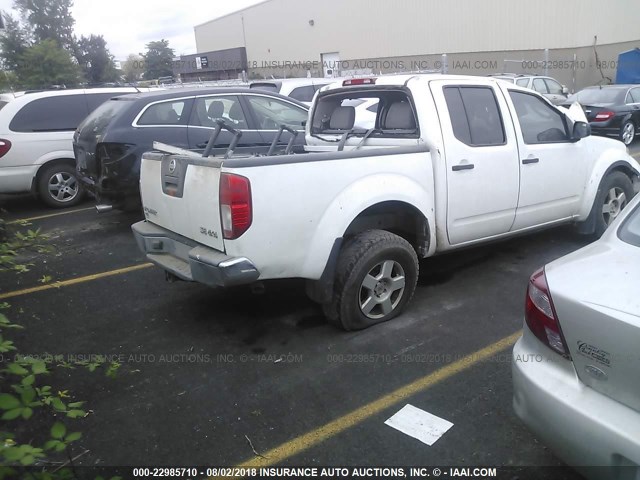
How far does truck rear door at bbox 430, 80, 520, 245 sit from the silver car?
188 centimetres

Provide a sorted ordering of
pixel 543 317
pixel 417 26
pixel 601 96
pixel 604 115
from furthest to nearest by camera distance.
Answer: pixel 417 26 → pixel 601 96 → pixel 604 115 → pixel 543 317

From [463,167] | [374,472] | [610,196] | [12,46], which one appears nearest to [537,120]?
[463,167]

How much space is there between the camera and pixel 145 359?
377 centimetres

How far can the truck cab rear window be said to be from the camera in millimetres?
4457

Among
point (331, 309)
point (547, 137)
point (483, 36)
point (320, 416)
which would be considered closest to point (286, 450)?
point (320, 416)

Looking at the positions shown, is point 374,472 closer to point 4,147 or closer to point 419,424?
point 419,424

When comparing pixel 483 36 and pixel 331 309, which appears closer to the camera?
pixel 331 309

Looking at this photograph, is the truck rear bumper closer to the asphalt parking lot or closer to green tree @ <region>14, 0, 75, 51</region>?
the asphalt parking lot

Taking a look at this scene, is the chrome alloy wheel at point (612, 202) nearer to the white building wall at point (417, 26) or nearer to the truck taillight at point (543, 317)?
the truck taillight at point (543, 317)

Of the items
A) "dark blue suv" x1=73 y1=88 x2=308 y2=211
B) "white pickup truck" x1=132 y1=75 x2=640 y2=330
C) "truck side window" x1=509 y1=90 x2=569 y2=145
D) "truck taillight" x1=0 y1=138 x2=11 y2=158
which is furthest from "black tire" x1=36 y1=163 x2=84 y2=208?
"truck side window" x1=509 y1=90 x2=569 y2=145

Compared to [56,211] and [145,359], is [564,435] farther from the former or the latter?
[56,211]

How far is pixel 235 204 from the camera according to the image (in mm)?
3250

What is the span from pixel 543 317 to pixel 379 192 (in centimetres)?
180

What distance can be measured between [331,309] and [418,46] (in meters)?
34.6
